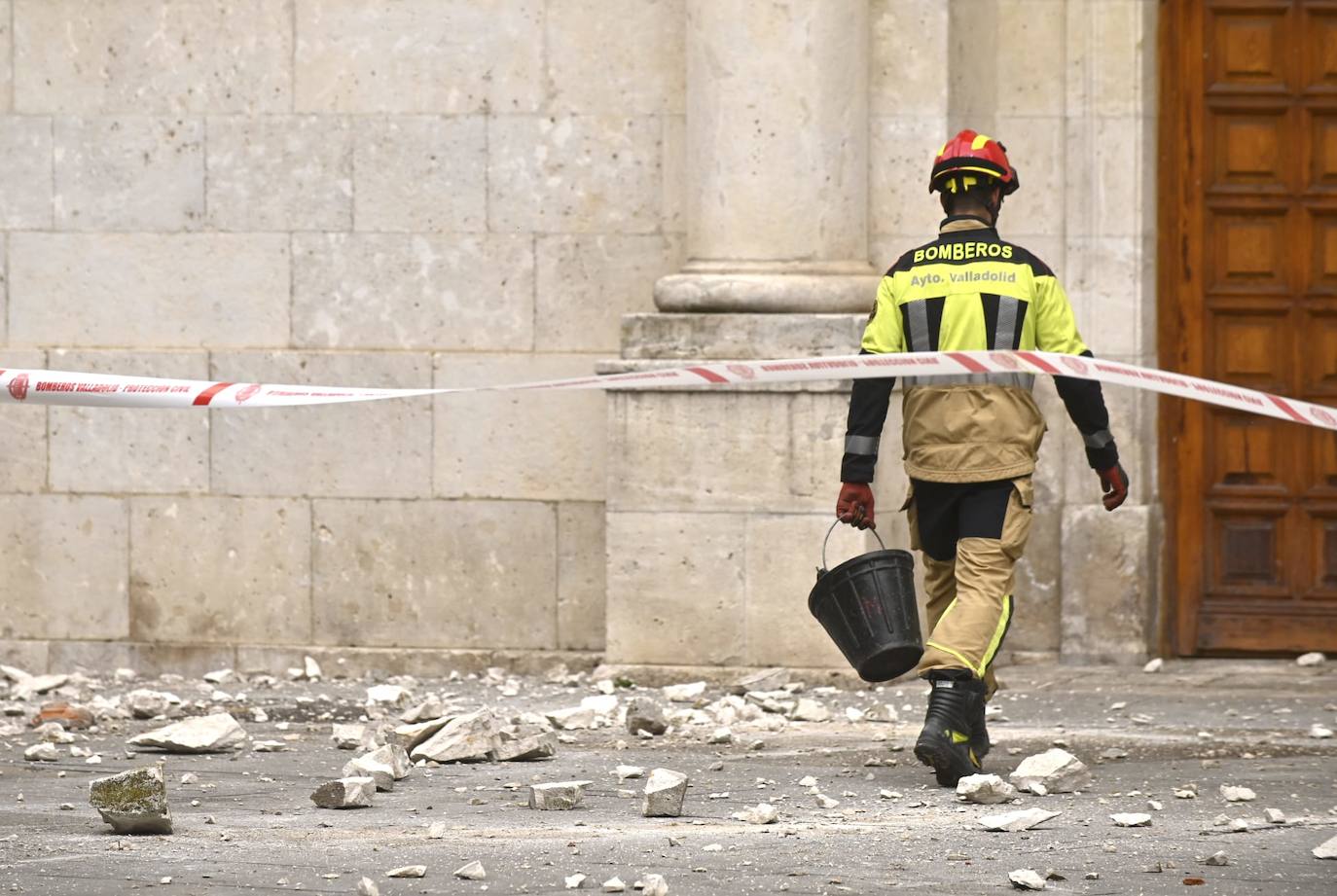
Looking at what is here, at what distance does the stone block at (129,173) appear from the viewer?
32.6 feet

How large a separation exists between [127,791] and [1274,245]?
18.7 ft

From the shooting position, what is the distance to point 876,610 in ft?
22.7

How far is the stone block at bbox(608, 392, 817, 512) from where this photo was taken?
9109mm

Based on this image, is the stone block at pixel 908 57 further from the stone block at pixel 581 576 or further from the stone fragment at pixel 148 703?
the stone fragment at pixel 148 703

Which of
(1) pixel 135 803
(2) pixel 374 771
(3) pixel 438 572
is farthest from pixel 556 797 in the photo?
(3) pixel 438 572

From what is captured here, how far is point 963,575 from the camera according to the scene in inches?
274

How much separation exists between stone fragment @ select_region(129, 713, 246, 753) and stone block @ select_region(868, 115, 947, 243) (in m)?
3.37

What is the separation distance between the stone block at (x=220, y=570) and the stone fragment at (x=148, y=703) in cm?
104

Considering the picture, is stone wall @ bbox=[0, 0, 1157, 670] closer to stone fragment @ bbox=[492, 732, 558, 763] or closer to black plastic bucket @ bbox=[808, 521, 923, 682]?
stone fragment @ bbox=[492, 732, 558, 763]

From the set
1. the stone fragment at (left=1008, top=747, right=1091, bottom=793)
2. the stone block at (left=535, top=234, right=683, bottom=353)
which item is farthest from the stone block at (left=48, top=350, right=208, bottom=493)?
the stone fragment at (left=1008, top=747, right=1091, bottom=793)

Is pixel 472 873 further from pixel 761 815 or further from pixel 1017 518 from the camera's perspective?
pixel 1017 518

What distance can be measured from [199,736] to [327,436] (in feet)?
7.58

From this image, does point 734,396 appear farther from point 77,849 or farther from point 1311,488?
point 77,849

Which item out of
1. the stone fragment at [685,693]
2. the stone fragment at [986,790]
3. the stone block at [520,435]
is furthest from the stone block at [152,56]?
the stone fragment at [986,790]
